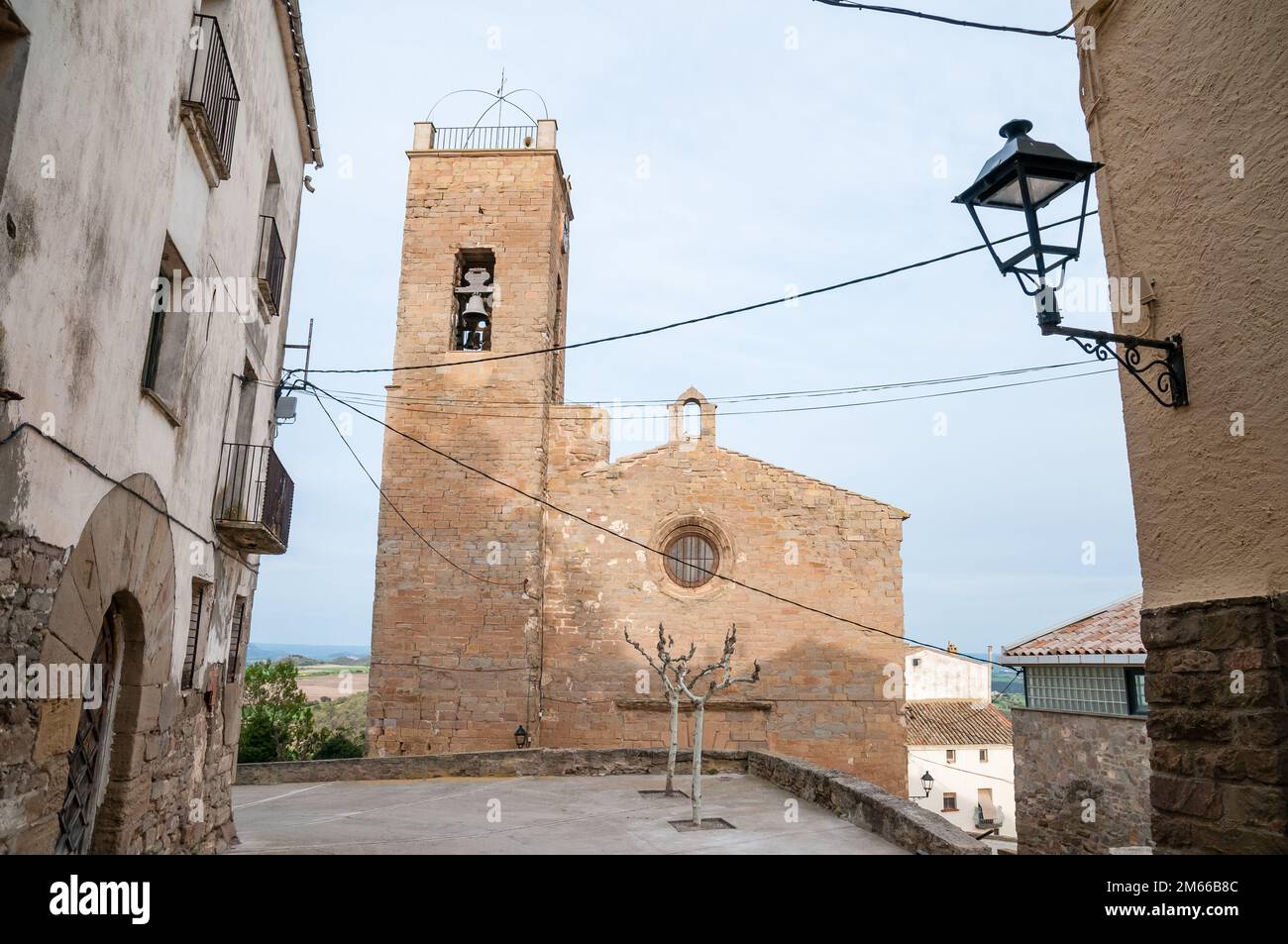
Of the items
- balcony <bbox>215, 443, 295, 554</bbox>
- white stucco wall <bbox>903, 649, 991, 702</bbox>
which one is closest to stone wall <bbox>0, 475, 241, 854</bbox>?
balcony <bbox>215, 443, 295, 554</bbox>

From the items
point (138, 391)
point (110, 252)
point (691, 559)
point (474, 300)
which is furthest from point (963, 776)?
point (110, 252)

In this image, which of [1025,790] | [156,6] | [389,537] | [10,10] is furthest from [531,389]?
[10,10]

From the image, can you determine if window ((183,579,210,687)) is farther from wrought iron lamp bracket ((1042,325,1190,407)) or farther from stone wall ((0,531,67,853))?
wrought iron lamp bracket ((1042,325,1190,407))

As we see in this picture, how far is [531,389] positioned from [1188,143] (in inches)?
572

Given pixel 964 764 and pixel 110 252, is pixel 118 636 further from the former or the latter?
pixel 964 764

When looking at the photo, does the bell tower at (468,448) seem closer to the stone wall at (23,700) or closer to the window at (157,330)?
the window at (157,330)

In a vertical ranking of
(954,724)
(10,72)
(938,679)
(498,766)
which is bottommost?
(954,724)

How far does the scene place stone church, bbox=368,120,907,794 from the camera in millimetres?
16391

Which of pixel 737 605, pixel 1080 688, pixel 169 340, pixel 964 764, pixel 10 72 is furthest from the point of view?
pixel 964 764

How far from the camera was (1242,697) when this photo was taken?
3180 mm

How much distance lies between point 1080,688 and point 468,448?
11.1m

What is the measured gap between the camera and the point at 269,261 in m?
8.25

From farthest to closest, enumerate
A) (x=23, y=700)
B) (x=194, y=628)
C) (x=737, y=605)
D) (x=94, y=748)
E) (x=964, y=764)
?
1. (x=964, y=764)
2. (x=737, y=605)
3. (x=194, y=628)
4. (x=94, y=748)
5. (x=23, y=700)
